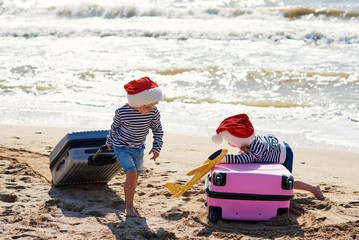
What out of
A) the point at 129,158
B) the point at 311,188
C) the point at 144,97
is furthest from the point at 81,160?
the point at 311,188

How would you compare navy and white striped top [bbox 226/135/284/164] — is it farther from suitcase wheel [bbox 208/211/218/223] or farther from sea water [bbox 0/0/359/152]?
sea water [bbox 0/0/359/152]

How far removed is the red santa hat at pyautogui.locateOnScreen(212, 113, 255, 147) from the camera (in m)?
4.49

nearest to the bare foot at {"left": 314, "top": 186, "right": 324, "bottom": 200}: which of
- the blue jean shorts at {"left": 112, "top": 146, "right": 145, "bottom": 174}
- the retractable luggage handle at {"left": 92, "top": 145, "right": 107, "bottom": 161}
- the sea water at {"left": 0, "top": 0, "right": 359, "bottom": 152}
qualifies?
the blue jean shorts at {"left": 112, "top": 146, "right": 145, "bottom": 174}

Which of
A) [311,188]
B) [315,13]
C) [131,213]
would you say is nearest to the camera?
[131,213]

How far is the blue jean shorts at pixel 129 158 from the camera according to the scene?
453 cm

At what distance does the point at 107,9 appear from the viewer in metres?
19.4

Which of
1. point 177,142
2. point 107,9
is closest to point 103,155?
point 177,142

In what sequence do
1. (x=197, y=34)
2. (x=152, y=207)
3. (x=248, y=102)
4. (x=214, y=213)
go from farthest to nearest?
(x=197, y=34)
(x=248, y=102)
(x=152, y=207)
(x=214, y=213)

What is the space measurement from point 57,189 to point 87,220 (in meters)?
0.91

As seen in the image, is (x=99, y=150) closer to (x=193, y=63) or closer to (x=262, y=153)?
(x=262, y=153)

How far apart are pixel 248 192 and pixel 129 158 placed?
3.36ft

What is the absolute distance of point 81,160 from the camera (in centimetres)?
482

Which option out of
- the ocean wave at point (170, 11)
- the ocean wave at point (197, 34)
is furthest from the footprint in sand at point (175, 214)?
the ocean wave at point (170, 11)

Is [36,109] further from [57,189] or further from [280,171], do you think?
[280,171]
